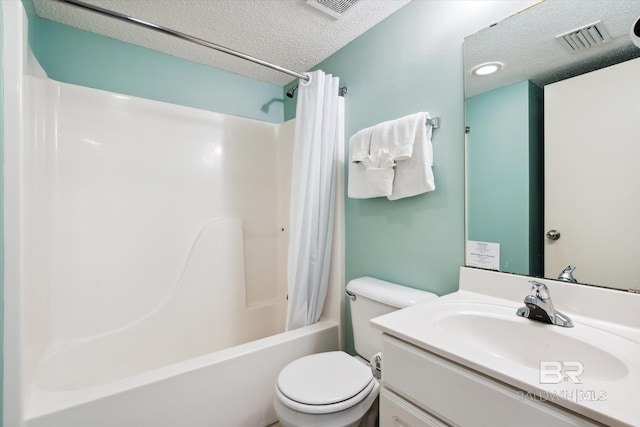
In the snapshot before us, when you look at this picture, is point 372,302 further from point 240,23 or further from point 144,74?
point 144,74

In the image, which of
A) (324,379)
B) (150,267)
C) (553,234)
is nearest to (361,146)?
(553,234)

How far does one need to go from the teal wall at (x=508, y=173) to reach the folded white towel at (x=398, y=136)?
0.77ft

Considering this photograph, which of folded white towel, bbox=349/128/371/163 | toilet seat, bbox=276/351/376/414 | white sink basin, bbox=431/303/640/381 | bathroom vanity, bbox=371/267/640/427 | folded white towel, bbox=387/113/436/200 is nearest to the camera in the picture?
bathroom vanity, bbox=371/267/640/427

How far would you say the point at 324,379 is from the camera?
1.21 meters

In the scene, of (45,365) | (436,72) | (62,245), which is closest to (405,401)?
(436,72)

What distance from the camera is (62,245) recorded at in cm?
158

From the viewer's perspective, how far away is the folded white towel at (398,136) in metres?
1.34

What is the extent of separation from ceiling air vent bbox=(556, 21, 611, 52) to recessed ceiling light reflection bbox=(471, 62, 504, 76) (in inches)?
7.5

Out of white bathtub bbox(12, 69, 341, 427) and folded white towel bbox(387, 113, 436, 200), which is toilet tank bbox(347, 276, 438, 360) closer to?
white bathtub bbox(12, 69, 341, 427)

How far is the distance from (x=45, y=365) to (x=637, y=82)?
8.60 ft

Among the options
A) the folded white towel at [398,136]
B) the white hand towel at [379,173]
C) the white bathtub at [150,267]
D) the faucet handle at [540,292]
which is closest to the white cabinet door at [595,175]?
the faucet handle at [540,292]

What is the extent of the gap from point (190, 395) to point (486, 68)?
1911 millimetres

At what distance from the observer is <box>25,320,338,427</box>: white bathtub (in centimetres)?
109

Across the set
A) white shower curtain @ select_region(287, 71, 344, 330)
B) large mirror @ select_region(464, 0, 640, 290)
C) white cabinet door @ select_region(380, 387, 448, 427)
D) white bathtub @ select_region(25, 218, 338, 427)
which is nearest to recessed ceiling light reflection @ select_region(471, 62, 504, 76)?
large mirror @ select_region(464, 0, 640, 290)
